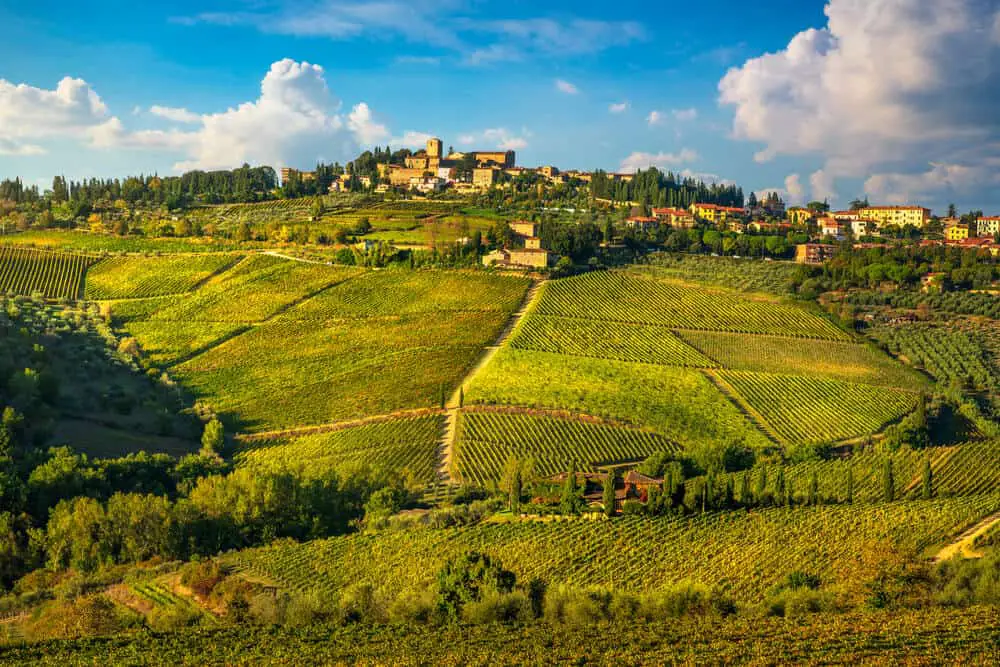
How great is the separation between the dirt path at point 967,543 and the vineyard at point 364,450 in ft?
59.0

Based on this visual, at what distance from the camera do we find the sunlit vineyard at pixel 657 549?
26.2m

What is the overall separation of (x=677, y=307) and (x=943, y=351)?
635 inches

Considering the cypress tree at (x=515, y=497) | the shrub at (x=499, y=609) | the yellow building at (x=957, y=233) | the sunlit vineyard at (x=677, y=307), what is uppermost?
the yellow building at (x=957, y=233)

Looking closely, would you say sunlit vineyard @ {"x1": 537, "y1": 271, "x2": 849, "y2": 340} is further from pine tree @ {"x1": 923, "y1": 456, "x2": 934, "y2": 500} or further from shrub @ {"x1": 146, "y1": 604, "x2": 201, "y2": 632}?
shrub @ {"x1": 146, "y1": 604, "x2": 201, "y2": 632}

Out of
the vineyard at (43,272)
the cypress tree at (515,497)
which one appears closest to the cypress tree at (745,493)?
the cypress tree at (515,497)

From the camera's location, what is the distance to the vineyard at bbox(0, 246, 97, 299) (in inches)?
2502

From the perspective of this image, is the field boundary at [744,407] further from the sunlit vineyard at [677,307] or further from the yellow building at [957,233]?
the yellow building at [957,233]

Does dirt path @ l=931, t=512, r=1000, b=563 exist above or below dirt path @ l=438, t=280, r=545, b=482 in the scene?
below

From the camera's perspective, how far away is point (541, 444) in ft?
127

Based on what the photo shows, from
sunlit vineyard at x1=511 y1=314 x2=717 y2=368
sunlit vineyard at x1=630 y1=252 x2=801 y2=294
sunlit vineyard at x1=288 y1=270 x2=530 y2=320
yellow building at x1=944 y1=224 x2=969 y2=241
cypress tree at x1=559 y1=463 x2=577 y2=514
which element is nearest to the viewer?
cypress tree at x1=559 y1=463 x2=577 y2=514

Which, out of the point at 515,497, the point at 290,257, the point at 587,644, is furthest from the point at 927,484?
the point at 290,257

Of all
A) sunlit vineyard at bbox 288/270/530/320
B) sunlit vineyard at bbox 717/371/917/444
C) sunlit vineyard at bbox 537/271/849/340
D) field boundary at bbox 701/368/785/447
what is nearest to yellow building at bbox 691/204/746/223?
sunlit vineyard at bbox 537/271/849/340

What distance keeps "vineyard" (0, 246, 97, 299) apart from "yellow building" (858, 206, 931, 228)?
A: 86748 mm

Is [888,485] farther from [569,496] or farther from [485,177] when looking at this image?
[485,177]
